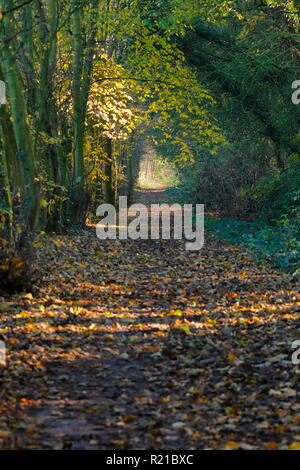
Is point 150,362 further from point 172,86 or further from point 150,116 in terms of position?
point 150,116

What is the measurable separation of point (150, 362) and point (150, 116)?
671 inches

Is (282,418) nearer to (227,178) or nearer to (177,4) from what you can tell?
(177,4)

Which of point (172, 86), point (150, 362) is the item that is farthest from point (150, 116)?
point (150, 362)

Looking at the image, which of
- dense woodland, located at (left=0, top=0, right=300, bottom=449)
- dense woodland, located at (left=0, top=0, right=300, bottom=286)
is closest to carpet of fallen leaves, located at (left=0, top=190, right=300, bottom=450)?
dense woodland, located at (left=0, top=0, right=300, bottom=449)

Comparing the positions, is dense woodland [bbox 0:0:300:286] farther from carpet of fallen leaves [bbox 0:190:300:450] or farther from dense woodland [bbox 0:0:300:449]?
carpet of fallen leaves [bbox 0:190:300:450]

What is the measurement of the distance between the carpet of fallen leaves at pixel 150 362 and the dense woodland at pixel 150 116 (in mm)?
108

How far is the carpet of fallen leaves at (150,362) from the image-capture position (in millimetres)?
4516

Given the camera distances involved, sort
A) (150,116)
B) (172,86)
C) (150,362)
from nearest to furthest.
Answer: (150,362) → (172,86) → (150,116)

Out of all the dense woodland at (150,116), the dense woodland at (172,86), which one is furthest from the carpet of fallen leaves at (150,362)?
the dense woodland at (172,86)

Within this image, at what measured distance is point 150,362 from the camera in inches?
251

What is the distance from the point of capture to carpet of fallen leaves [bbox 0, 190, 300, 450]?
4.52 metres

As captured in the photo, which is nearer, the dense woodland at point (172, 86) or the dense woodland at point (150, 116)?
the dense woodland at point (150, 116)

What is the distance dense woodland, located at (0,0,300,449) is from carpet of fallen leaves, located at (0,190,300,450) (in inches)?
4.2

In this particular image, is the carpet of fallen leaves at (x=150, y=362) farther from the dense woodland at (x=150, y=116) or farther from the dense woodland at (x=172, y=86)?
the dense woodland at (x=172, y=86)
